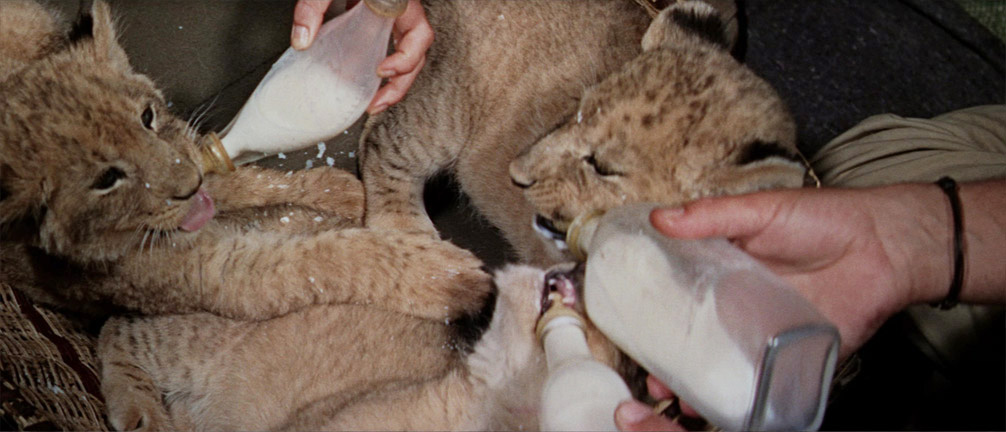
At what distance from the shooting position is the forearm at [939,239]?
146 centimetres

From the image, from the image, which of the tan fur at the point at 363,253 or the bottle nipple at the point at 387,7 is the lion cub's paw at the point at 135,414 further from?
the bottle nipple at the point at 387,7

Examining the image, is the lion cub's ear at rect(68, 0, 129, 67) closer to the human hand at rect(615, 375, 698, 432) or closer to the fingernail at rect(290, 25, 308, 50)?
the fingernail at rect(290, 25, 308, 50)

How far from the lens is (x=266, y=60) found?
8.46 feet

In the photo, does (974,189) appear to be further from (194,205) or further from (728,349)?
(194,205)

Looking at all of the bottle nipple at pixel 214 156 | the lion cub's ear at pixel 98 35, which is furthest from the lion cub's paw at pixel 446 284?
the lion cub's ear at pixel 98 35

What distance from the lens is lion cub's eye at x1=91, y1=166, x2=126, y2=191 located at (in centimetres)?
161

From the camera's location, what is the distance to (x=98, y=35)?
1782mm

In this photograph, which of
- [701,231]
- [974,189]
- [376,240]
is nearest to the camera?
[701,231]

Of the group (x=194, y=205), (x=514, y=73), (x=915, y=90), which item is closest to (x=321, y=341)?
(x=194, y=205)

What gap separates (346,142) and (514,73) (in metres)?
0.68

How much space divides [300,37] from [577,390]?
900mm

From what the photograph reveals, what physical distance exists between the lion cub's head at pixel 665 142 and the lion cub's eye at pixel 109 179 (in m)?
0.79

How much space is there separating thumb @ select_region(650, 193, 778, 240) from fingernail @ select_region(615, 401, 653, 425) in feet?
0.89

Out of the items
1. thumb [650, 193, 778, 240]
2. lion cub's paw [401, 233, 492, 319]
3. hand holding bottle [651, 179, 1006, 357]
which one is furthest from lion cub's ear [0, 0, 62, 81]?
hand holding bottle [651, 179, 1006, 357]
